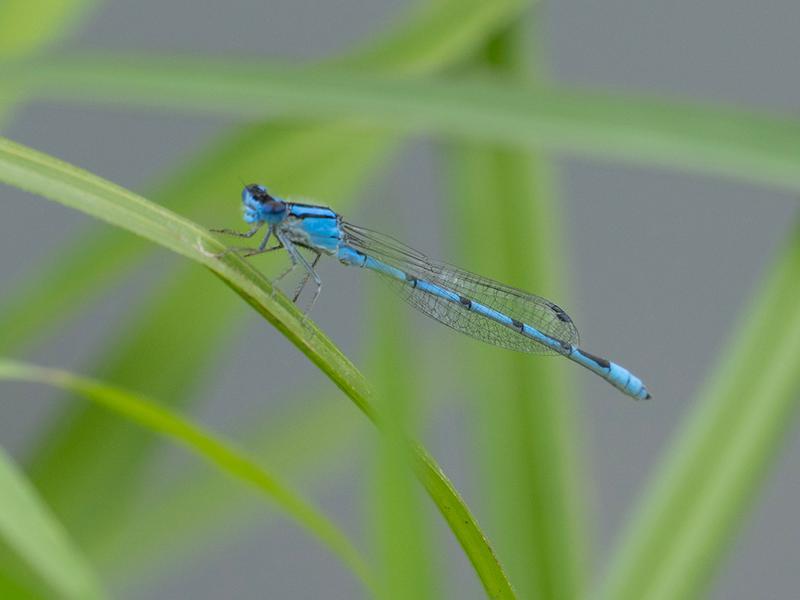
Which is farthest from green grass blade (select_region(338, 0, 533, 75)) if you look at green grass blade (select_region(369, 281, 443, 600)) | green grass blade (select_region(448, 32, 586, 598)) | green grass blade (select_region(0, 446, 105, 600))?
green grass blade (select_region(369, 281, 443, 600))

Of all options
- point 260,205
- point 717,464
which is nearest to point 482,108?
point 260,205

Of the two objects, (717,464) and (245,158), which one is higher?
(245,158)

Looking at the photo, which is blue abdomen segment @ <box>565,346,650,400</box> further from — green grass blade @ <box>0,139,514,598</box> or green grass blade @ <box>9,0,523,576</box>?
green grass blade @ <box>0,139,514,598</box>

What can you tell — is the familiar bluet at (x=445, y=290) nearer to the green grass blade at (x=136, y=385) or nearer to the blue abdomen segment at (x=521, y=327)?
the blue abdomen segment at (x=521, y=327)

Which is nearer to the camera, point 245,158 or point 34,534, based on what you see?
point 34,534

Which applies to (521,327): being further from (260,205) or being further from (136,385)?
(136,385)

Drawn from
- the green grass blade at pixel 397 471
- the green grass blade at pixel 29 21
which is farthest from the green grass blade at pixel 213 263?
the green grass blade at pixel 29 21
